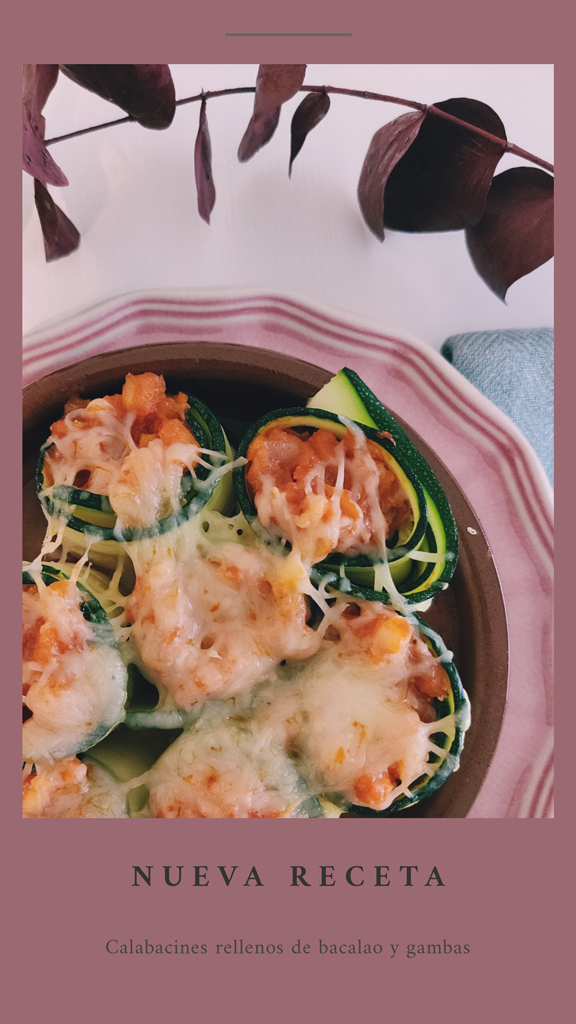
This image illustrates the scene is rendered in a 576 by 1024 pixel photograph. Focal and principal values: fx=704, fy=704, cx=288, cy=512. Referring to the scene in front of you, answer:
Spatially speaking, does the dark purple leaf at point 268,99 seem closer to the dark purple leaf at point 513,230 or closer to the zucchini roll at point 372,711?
the dark purple leaf at point 513,230

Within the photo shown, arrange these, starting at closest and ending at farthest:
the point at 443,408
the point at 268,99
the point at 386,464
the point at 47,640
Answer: the point at 47,640
the point at 386,464
the point at 268,99
the point at 443,408

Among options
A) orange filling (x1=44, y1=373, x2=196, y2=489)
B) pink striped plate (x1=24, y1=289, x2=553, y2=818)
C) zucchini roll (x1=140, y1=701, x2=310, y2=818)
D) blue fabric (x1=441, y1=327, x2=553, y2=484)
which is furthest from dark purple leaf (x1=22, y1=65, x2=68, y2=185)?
zucchini roll (x1=140, y1=701, x2=310, y2=818)

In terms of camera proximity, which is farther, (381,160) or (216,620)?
(381,160)

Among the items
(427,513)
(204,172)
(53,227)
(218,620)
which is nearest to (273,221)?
(204,172)

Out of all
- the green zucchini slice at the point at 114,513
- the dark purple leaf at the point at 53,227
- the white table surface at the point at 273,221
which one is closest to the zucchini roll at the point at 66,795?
the green zucchini slice at the point at 114,513

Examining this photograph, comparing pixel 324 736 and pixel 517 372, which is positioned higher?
pixel 517 372

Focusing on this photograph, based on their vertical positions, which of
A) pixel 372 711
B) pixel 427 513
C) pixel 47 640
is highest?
pixel 427 513

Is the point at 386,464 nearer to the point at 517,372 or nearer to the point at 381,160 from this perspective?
the point at 517,372

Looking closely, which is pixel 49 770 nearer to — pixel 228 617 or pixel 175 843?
pixel 175 843

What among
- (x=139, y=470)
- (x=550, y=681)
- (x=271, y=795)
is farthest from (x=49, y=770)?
(x=550, y=681)
